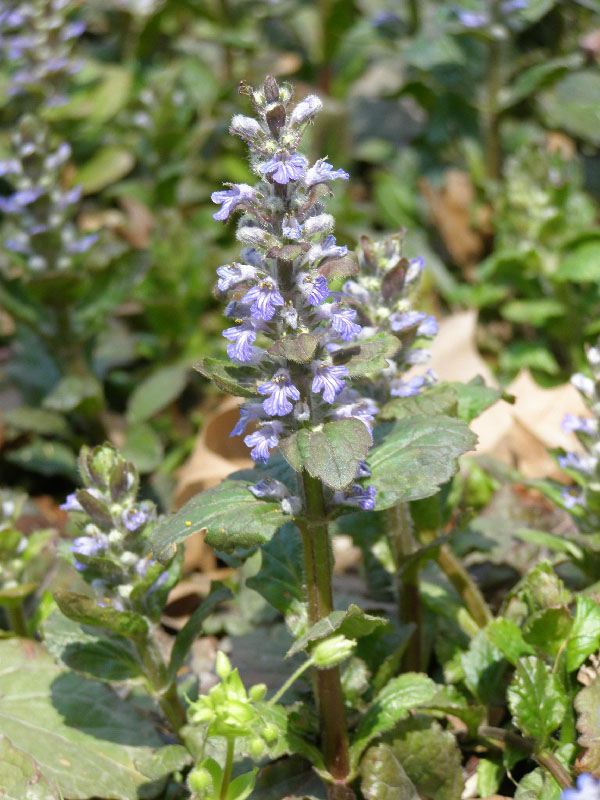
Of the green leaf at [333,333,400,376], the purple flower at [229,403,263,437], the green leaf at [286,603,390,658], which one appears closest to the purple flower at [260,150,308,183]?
the green leaf at [333,333,400,376]

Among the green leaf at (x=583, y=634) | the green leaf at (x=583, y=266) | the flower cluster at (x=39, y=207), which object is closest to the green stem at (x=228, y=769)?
the green leaf at (x=583, y=634)

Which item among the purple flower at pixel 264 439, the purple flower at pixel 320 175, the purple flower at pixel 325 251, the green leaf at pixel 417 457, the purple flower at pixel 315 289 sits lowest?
the green leaf at pixel 417 457

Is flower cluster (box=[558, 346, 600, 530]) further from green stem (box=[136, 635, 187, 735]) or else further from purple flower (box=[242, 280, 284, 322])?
green stem (box=[136, 635, 187, 735])

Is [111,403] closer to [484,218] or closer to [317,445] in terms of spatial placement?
[484,218]

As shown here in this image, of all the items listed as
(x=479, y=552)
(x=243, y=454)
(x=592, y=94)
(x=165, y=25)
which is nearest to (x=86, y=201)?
(x=165, y=25)

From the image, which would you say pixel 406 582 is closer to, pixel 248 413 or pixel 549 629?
pixel 549 629

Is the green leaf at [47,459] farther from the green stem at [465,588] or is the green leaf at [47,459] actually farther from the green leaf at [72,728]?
the green stem at [465,588]
